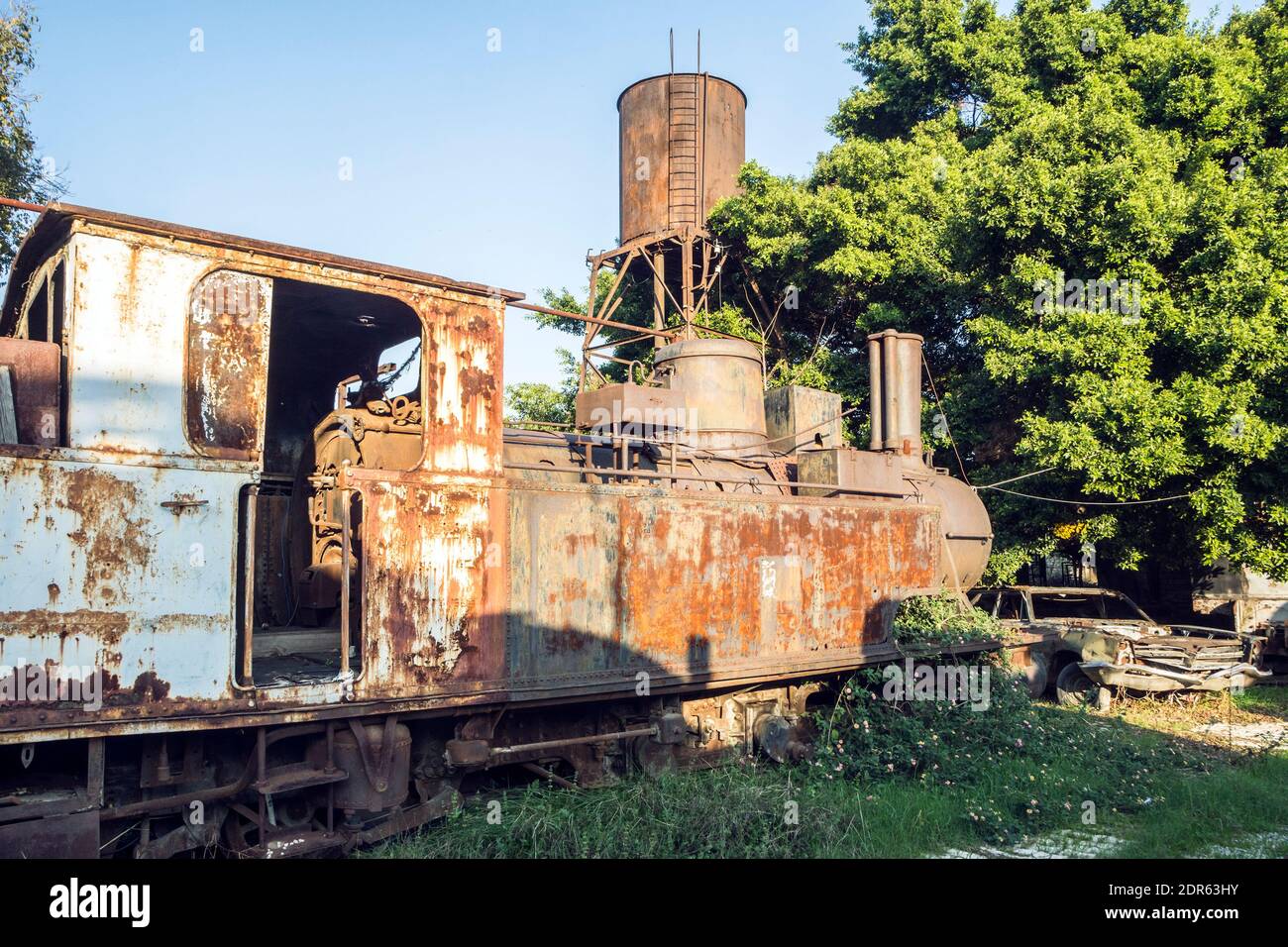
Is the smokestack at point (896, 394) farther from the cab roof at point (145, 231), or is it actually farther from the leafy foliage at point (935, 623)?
the cab roof at point (145, 231)

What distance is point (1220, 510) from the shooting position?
36.5 feet

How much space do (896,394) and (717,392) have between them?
2.16 metres

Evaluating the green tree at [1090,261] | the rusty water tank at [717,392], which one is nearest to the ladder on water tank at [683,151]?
the green tree at [1090,261]

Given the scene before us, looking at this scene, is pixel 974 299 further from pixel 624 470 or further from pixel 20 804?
pixel 20 804

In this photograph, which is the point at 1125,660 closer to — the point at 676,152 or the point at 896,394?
the point at 896,394

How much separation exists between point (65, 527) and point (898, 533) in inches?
263

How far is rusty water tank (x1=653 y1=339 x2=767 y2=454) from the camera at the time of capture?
27.8ft

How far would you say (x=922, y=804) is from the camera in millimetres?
6301

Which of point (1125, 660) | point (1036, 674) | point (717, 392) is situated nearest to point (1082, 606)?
point (1125, 660)

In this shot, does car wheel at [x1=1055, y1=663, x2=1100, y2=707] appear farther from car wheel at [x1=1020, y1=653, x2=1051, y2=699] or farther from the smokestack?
the smokestack

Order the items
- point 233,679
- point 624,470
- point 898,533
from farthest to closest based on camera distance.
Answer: point 898,533, point 624,470, point 233,679

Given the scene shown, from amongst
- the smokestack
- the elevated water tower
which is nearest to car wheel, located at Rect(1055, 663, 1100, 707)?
the smokestack

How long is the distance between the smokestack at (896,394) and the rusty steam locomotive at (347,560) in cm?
82
